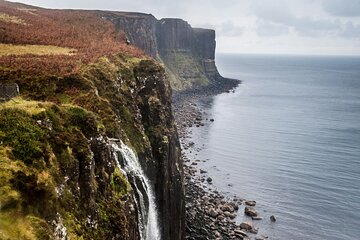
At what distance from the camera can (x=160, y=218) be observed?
1610 inches

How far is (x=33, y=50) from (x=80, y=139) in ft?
78.4

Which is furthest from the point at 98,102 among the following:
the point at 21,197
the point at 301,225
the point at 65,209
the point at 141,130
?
the point at 301,225

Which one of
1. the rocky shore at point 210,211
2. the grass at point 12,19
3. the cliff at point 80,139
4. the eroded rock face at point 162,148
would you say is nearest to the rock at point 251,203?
the rocky shore at point 210,211

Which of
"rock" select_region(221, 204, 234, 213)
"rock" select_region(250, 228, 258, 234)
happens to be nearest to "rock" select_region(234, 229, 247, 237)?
"rock" select_region(250, 228, 258, 234)

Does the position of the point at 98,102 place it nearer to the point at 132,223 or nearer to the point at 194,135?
the point at 132,223

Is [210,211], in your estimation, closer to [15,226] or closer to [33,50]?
[33,50]

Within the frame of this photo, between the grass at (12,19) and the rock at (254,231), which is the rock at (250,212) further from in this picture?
the grass at (12,19)

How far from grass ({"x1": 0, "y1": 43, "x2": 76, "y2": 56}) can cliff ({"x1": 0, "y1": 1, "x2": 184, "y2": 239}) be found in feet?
0.39

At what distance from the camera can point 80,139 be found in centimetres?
2178

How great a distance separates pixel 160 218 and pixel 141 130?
9.87 meters

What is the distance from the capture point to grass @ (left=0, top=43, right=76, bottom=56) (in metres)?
38.2

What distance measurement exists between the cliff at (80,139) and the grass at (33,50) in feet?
0.39

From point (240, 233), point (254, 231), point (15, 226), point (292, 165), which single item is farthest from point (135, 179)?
point (292, 165)

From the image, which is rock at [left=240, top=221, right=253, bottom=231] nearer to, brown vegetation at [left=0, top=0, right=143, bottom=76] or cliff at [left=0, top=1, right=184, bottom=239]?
cliff at [left=0, top=1, right=184, bottom=239]
